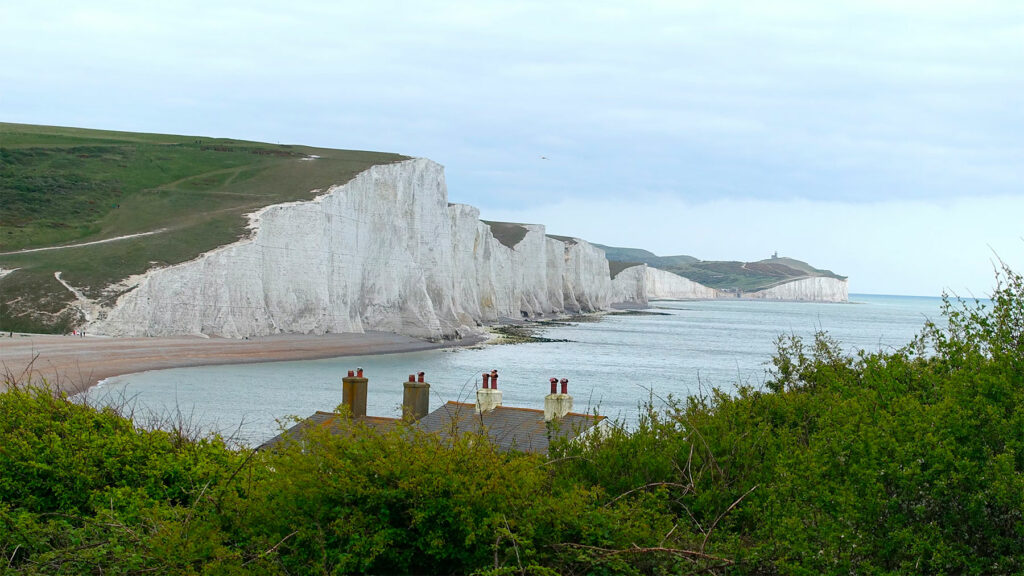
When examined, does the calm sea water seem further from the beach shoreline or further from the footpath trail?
the footpath trail

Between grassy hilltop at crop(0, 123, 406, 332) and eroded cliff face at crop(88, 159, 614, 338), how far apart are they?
6.32ft

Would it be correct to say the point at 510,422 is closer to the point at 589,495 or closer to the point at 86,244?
the point at 589,495

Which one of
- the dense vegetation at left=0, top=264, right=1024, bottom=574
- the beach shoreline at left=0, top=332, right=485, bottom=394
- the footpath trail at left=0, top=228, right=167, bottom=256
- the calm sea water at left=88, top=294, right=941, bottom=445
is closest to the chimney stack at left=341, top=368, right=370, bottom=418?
the calm sea water at left=88, top=294, right=941, bottom=445

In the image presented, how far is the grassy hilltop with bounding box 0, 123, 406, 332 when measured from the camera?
5718 centimetres

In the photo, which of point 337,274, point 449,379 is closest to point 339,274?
point 337,274

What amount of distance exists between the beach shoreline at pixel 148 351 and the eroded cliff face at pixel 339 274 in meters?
1.74

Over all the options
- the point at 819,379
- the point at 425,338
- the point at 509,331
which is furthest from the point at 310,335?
the point at 819,379

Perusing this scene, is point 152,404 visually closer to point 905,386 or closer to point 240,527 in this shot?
point 240,527

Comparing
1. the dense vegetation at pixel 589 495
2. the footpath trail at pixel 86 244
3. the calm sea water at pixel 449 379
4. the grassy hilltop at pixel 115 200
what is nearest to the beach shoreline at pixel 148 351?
the calm sea water at pixel 449 379

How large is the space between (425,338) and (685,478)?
6651 cm

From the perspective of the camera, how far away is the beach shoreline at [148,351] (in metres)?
42.6

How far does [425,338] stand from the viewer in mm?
74500

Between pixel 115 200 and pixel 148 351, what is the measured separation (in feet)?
127

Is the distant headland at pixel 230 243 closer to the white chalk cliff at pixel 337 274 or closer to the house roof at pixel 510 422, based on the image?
the white chalk cliff at pixel 337 274
